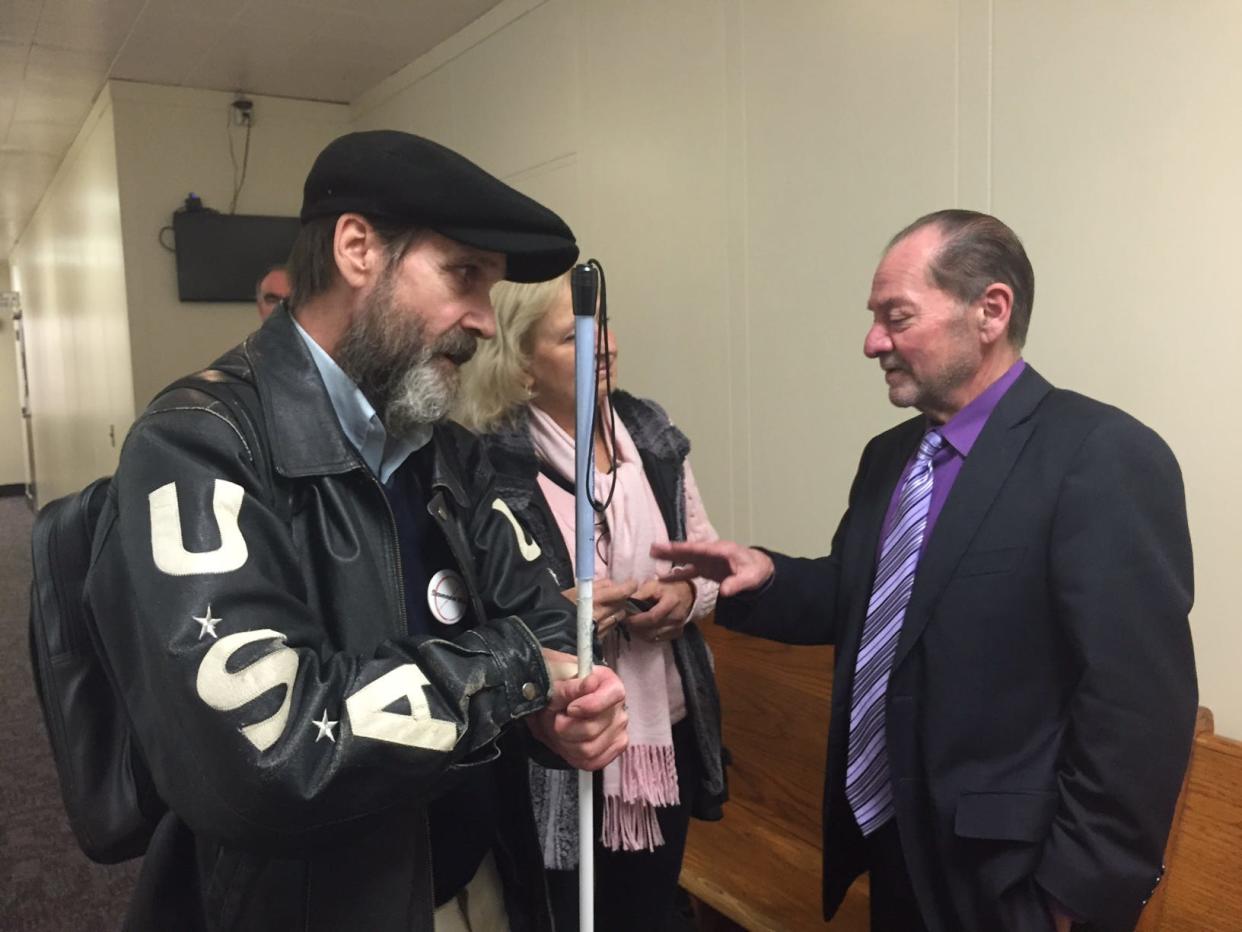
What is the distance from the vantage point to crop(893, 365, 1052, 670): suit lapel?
130 centimetres

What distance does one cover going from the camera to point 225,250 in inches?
193

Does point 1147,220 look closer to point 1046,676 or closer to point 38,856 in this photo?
point 1046,676

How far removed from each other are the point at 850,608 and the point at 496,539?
2.13 ft

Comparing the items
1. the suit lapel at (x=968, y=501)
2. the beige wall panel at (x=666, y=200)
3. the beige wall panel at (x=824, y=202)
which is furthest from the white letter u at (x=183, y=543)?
the beige wall panel at (x=666, y=200)

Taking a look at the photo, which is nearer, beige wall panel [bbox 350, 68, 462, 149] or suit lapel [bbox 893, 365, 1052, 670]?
suit lapel [bbox 893, 365, 1052, 670]

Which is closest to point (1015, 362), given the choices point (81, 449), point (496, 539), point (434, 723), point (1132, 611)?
point (1132, 611)

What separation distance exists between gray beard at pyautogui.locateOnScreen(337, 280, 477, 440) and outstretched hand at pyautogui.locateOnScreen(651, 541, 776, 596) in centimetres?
65

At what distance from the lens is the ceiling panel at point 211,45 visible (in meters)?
3.79

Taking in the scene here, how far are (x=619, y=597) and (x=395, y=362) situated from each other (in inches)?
27.7

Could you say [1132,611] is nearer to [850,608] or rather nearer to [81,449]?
[850,608]

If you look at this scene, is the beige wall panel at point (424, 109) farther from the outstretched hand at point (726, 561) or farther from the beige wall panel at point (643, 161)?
the outstretched hand at point (726, 561)

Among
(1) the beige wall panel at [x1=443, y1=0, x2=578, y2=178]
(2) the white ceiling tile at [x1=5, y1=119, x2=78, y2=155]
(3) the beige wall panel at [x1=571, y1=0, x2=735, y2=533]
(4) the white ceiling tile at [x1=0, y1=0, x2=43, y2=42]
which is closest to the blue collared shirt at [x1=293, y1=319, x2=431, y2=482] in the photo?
(3) the beige wall panel at [x1=571, y1=0, x2=735, y2=533]

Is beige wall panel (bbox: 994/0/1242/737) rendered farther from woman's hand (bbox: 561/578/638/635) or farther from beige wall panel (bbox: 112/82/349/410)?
beige wall panel (bbox: 112/82/349/410)

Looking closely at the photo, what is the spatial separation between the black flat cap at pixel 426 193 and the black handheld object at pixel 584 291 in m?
0.14
